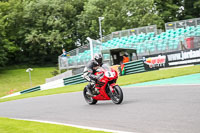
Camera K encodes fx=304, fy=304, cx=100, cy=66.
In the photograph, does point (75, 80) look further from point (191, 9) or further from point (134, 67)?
point (191, 9)

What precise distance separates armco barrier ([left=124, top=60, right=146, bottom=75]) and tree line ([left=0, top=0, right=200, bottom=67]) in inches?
1010

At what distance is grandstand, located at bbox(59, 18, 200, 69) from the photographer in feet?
74.9

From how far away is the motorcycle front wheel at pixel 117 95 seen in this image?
9.09 m

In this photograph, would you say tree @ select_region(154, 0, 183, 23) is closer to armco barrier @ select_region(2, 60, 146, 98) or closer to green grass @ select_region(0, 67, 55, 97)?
green grass @ select_region(0, 67, 55, 97)

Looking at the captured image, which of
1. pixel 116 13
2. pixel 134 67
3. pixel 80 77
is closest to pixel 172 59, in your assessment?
pixel 134 67

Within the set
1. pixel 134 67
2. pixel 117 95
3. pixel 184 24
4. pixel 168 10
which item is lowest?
pixel 134 67

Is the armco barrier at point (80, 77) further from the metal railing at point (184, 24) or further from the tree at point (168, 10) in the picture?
the tree at point (168, 10)

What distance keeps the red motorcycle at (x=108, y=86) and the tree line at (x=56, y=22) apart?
130ft

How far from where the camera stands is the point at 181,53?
70.6 ft

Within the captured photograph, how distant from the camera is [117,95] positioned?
9281 millimetres

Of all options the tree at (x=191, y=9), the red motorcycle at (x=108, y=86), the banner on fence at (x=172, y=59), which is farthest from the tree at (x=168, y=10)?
the red motorcycle at (x=108, y=86)

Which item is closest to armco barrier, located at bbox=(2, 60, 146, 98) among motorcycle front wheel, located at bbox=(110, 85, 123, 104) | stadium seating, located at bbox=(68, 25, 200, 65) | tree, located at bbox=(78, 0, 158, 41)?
stadium seating, located at bbox=(68, 25, 200, 65)

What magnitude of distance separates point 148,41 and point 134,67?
92.6 inches

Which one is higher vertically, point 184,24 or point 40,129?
point 184,24
